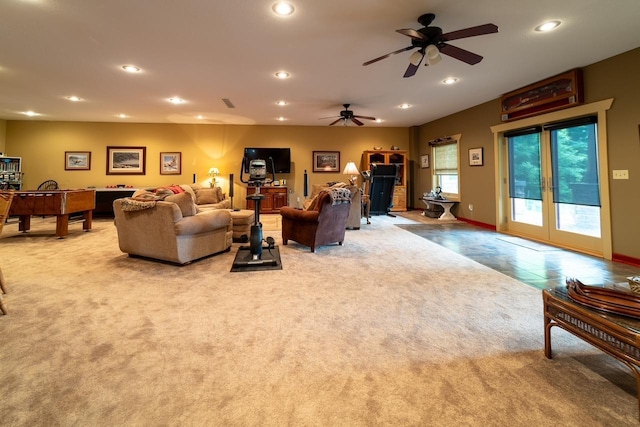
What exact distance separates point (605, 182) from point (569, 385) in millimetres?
3506

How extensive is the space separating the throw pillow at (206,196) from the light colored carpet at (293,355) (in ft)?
10.6

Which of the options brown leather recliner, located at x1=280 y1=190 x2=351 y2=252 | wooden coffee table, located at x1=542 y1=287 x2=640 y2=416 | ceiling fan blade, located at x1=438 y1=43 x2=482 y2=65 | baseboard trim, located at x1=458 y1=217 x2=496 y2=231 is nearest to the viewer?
wooden coffee table, located at x1=542 y1=287 x2=640 y2=416

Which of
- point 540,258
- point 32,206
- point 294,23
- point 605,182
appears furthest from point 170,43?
point 605,182

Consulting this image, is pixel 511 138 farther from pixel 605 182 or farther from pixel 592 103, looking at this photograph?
pixel 605 182

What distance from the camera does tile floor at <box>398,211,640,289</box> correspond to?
2707mm

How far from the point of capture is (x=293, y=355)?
1513 millimetres

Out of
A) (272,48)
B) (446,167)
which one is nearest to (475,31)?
(272,48)

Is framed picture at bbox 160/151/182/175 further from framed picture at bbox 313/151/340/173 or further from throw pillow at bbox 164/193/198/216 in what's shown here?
throw pillow at bbox 164/193/198/216

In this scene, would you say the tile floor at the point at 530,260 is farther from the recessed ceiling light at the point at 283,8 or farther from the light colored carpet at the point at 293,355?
the recessed ceiling light at the point at 283,8

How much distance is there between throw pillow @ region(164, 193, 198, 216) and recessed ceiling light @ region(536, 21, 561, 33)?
4161 mm

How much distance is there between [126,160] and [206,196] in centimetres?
316

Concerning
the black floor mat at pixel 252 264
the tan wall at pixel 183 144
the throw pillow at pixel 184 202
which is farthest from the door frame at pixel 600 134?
the throw pillow at pixel 184 202

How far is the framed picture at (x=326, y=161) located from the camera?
312 inches

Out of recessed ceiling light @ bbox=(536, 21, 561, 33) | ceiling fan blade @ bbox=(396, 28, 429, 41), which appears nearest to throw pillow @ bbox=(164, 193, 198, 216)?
ceiling fan blade @ bbox=(396, 28, 429, 41)
